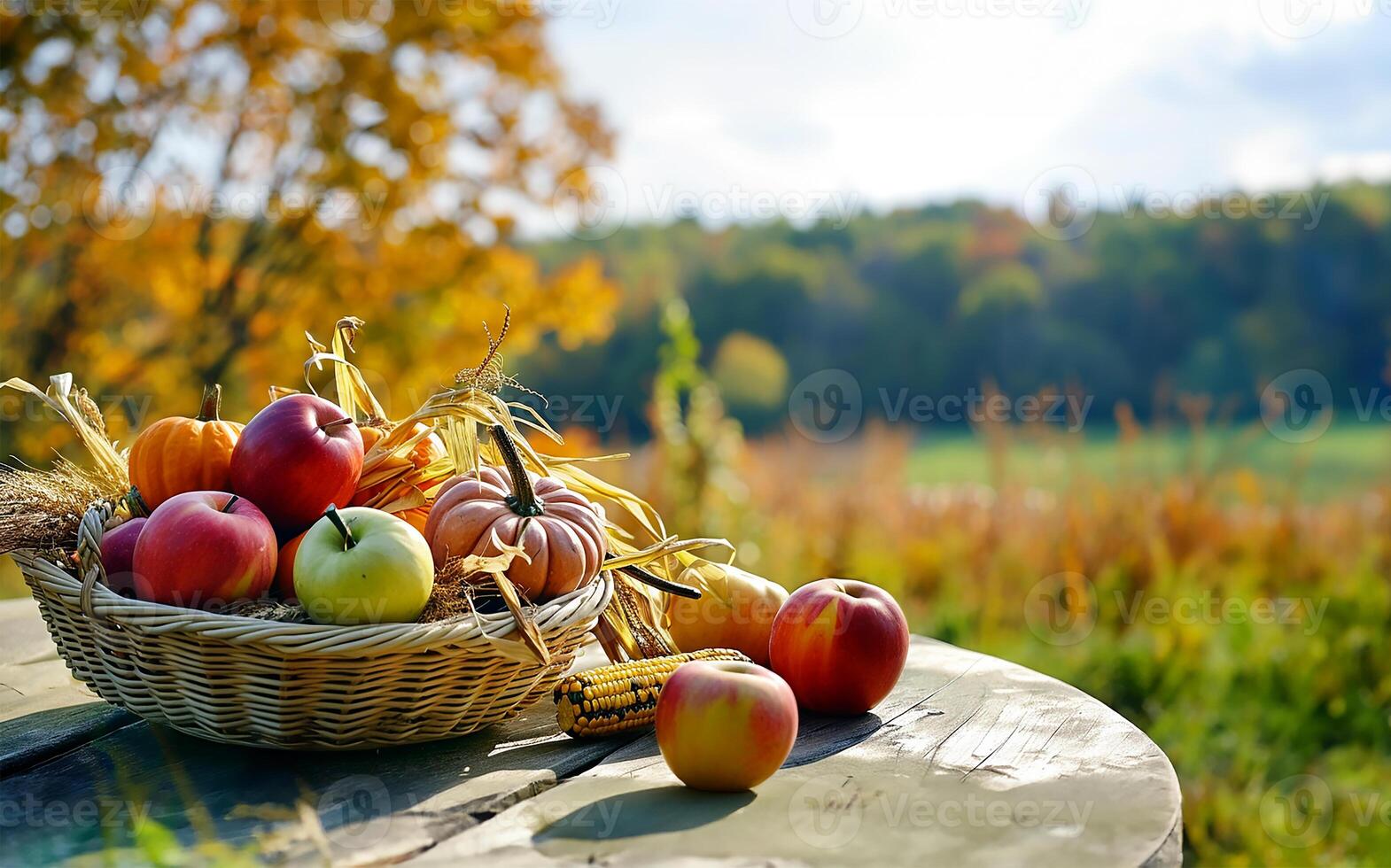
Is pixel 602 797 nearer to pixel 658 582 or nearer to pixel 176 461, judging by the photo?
pixel 658 582

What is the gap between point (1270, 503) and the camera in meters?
5.72

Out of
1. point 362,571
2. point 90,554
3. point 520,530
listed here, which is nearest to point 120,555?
point 90,554

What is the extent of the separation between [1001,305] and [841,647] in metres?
15.9

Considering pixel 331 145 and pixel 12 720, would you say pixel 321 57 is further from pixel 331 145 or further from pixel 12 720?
pixel 12 720

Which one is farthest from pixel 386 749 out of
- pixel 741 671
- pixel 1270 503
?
pixel 1270 503

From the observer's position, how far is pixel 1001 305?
55.1 ft

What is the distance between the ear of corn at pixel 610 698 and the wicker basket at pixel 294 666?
0.05 meters

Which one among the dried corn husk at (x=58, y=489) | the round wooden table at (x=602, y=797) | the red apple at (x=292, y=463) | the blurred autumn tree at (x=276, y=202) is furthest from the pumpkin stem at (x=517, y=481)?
the blurred autumn tree at (x=276, y=202)

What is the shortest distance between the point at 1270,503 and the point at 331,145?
4922 millimetres

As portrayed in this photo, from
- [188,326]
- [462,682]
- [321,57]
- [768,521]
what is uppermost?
[321,57]

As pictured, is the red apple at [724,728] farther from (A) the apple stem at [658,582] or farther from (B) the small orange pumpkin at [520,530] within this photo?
(A) the apple stem at [658,582]

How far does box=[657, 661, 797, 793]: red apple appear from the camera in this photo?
1.35 meters

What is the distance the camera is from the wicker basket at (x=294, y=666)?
1.34 metres

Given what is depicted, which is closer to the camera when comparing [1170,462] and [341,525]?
[341,525]
